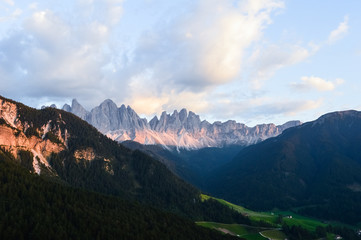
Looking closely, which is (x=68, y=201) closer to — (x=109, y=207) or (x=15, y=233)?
(x=109, y=207)

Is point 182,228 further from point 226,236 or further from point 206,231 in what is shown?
point 226,236

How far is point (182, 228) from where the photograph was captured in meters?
161

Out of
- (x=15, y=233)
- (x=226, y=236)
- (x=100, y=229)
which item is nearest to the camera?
(x=15, y=233)

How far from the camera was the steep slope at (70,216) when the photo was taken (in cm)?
11444

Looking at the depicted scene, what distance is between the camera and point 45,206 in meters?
137

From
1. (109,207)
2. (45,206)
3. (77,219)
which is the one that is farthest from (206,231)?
(45,206)

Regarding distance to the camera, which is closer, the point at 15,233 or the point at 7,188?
the point at 15,233

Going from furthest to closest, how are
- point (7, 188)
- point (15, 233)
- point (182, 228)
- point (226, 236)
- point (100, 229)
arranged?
point (226, 236) → point (182, 228) → point (7, 188) → point (100, 229) → point (15, 233)

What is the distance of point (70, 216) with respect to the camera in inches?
5315

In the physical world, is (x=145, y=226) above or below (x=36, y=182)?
below

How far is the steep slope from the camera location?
4505 inches

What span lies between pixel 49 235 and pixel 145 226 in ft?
175

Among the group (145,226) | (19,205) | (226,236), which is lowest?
(226,236)

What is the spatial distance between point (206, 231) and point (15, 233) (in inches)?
4101
